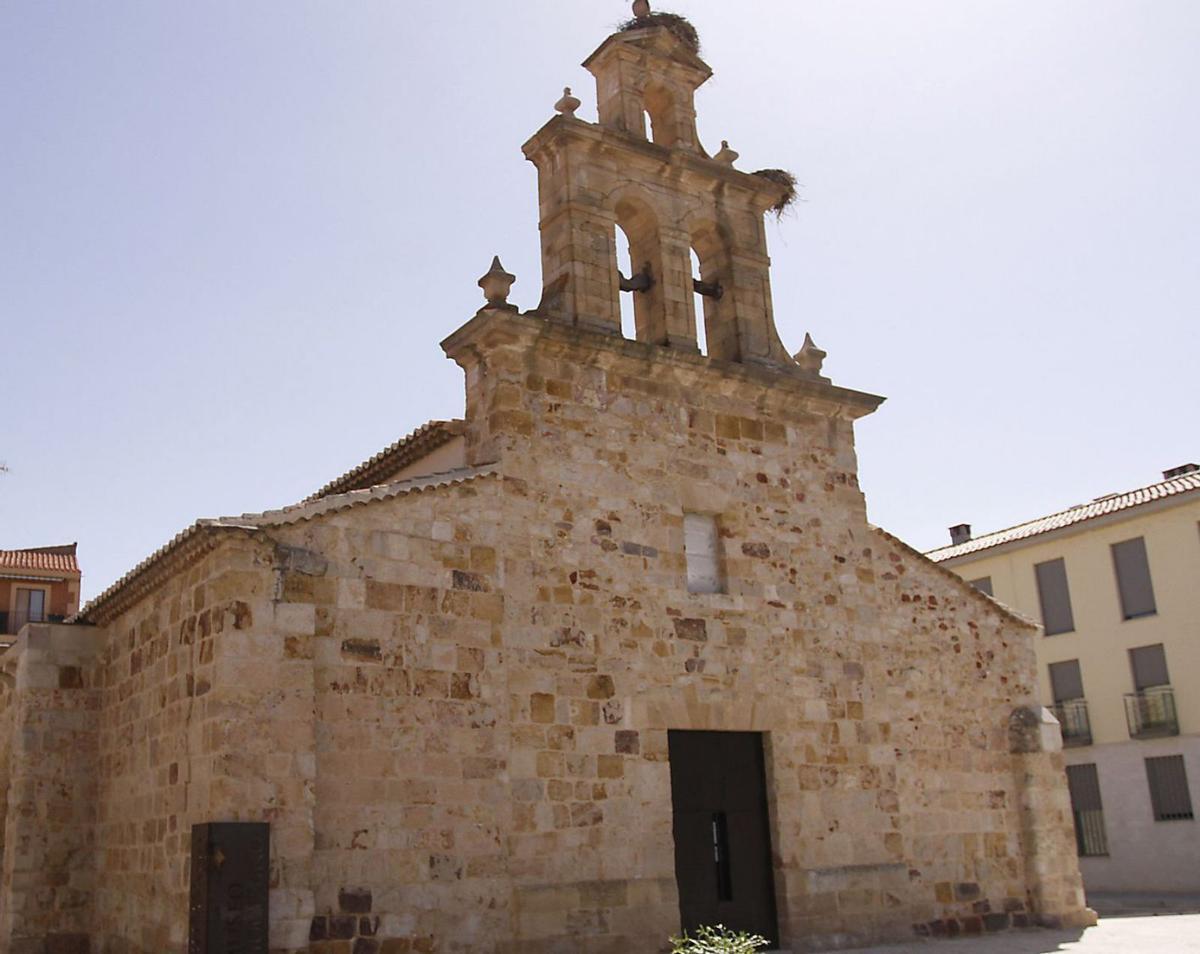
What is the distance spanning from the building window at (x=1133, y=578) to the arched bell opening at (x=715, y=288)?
1294cm

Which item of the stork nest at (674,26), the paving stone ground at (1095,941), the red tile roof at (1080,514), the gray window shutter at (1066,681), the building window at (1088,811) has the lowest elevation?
the paving stone ground at (1095,941)

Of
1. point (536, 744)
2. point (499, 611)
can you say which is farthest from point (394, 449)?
point (536, 744)

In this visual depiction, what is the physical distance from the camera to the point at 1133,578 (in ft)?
70.8

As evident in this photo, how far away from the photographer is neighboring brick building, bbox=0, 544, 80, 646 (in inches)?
1277

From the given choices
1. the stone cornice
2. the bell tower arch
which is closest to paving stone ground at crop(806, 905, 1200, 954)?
the bell tower arch

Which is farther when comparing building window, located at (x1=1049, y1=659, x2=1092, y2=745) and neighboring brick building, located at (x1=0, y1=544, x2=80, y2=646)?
neighboring brick building, located at (x1=0, y1=544, x2=80, y2=646)

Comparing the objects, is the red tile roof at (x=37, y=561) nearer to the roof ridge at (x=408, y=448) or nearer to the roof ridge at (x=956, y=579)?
the roof ridge at (x=408, y=448)

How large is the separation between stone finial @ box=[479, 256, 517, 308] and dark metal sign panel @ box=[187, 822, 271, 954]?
15.0ft

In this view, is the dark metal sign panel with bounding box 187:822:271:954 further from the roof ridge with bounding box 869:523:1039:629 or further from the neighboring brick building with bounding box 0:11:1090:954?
the roof ridge with bounding box 869:523:1039:629

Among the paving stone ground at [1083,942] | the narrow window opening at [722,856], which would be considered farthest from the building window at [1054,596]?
the narrow window opening at [722,856]

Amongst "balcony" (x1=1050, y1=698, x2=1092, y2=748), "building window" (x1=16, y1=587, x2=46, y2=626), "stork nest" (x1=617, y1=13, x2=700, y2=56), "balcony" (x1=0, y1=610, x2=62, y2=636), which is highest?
"stork nest" (x1=617, y1=13, x2=700, y2=56)

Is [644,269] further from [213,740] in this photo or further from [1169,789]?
[1169,789]

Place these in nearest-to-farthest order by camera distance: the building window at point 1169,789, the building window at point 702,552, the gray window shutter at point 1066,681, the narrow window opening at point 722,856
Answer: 1. the narrow window opening at point 722,856
2. the building window at point 702,552
3. the building window at point 1169,789
4. the gray window shutter at point 1066,681

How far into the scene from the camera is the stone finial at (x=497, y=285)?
10070 mm
